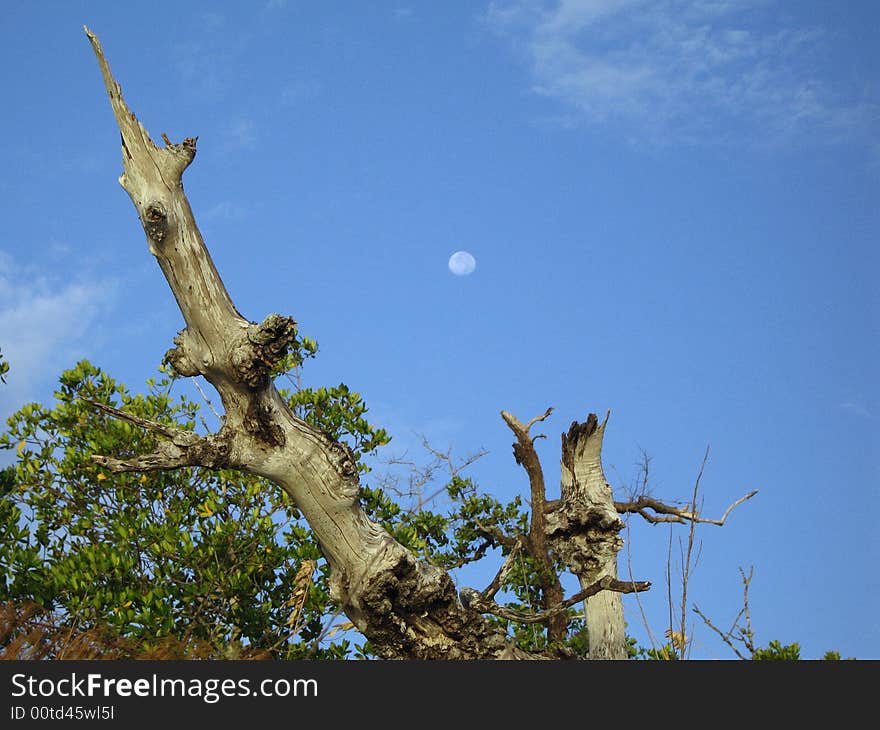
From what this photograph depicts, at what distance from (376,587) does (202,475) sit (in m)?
4.00

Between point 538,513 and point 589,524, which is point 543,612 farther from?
point 538,513

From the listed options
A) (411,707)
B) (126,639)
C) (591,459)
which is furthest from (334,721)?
(591,459)

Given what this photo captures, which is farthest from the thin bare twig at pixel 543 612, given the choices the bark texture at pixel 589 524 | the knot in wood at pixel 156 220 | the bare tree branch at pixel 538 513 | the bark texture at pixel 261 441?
the knot in wood at pixel 156 220

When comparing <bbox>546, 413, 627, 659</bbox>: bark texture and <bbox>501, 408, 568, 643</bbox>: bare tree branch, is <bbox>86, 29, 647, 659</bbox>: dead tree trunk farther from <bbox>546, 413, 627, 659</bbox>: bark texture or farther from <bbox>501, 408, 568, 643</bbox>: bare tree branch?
<bbox>501, 408, 568, 643</bbox>: bare tree branch

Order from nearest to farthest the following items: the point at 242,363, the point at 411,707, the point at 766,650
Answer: the point at 411,707, the point at 242,363, the point at 766,650

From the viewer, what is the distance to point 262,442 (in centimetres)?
612

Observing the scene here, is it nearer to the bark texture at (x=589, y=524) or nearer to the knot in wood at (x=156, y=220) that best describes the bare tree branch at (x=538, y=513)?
the bark texture at (x=589, y=524)

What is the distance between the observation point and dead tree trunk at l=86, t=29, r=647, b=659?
5.86 metres

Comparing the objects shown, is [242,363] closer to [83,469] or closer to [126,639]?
[126,639]

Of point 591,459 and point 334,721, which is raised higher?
point 591,459

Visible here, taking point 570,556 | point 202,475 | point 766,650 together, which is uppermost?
point 202,475

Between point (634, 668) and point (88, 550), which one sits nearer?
point (634, 668)

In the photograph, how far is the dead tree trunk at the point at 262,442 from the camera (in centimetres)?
586

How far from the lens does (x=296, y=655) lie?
332 inches
